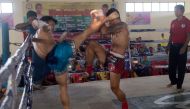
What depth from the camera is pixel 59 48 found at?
118 inches

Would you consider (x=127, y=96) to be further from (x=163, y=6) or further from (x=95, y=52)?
(x=163, y=6)

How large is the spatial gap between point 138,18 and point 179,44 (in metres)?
8.00

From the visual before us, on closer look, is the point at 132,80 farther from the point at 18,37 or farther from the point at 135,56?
the point at 18,37

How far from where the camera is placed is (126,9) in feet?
41.1

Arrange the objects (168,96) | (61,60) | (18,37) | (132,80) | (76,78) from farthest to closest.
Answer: (18,37)
(76,78)
(132,80)
(168,96)
(61,60)

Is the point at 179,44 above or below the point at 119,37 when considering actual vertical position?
below

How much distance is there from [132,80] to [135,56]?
1.47m

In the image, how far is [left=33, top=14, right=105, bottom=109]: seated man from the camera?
9.82ft

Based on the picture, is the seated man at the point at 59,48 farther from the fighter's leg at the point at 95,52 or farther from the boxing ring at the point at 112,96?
the fighter's leg at the point at 95,52

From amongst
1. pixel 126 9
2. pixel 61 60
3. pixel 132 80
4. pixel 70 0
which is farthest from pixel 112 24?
pixel 126 9

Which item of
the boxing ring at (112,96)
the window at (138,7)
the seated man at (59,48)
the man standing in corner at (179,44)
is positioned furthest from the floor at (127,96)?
the window at (138,7)

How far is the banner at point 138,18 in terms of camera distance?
41.2 ft

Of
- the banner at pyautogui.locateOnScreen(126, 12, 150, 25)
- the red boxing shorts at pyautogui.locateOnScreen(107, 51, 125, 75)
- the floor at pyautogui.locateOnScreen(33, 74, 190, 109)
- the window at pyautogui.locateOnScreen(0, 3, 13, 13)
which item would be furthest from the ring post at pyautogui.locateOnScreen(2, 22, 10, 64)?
the banner at pyautogui.locateOnScreen(126, 12, 150, 25)

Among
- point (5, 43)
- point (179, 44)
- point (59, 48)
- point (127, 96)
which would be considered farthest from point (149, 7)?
point (59, 48)
